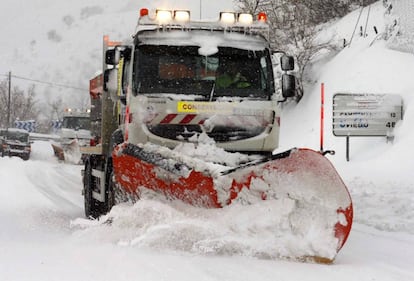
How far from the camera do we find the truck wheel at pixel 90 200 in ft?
29.3

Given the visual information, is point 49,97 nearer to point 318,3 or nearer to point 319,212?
point 318,3

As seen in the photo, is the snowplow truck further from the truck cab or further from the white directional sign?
the white directional sign

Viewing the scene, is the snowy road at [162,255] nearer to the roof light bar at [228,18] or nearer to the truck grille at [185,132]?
the truck grille at [185,132]

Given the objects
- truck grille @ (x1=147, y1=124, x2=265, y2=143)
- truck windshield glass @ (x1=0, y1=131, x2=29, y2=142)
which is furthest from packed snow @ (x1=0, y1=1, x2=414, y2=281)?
truck windshield glass @ (x1=0, y1=131, x2=29, y2=142)

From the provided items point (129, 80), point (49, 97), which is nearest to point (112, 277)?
point (129, 80)

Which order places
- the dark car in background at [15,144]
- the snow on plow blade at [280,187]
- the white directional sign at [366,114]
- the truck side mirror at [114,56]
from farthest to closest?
the dark car in background at [15,144], the white directional sign at [366,114], the truck side mirror at [114,56], the snow on plow blade at [280,187]

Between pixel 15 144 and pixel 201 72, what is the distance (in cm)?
2843

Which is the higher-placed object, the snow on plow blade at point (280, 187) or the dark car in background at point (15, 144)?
the snow on plow blade at point (280, 187)

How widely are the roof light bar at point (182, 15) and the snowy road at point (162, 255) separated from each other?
2.53 meters

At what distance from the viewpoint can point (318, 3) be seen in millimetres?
29625

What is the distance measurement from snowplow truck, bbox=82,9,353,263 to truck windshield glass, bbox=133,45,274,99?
12mm

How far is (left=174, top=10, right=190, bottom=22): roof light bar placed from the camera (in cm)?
732

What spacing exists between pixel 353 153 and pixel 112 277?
10950mm

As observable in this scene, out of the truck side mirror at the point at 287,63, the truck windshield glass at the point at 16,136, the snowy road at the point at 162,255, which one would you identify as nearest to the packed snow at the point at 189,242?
the snowy road at the point at 162,255
